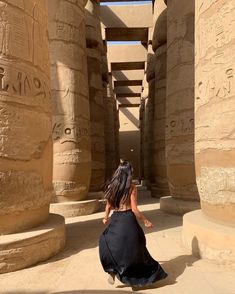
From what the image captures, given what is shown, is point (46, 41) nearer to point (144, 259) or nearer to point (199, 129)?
point (199, 129)

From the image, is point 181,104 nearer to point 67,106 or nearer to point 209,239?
point 67,106

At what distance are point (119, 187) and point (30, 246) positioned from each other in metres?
1.14

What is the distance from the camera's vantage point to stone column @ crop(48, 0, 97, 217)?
6117 millimetres

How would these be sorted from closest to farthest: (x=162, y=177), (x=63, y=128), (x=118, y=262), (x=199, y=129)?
(x=118, y=262) → (x=199, y=129) → (x=63, y=128) → (x=162, y=177)

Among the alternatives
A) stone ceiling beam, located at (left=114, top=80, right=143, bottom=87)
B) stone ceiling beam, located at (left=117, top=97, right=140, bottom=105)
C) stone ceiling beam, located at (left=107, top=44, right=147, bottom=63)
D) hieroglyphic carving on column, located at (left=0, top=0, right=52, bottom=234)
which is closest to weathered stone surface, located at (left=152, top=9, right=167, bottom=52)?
hieroglyphic carving on column, located at (left=0, top=0, right=52, bottom=234)

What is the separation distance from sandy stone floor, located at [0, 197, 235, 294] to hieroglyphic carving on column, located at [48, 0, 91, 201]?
2.12 meters

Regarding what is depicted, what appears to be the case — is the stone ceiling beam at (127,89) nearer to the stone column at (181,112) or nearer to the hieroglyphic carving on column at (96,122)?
the hieroglyphic carving on column at (96,122)

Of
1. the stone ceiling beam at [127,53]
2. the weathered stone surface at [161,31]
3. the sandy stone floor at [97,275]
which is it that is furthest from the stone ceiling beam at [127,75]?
the sandy stone floor at [97,275]

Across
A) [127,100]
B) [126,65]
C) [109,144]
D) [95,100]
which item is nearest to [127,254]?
[95,100]

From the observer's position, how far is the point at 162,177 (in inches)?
350

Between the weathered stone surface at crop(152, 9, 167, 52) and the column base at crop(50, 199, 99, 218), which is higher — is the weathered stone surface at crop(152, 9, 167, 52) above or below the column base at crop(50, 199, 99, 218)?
above

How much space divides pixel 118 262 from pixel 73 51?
→ 15.7 ft

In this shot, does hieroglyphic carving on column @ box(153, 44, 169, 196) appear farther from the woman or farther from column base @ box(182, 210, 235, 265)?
the woman

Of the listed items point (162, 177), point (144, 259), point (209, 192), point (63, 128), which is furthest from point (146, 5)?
point (144, 259)
